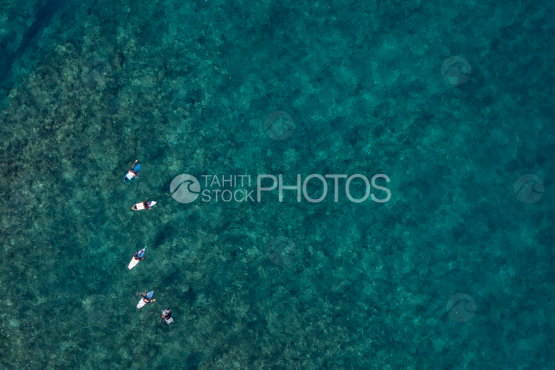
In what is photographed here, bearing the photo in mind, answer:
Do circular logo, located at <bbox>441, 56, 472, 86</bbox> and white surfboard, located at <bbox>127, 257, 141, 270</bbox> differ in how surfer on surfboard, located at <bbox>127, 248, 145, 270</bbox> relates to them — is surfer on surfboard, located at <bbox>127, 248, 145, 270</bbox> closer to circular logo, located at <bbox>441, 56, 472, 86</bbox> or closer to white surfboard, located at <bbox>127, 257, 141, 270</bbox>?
white surfboard, located at <bbox>127, 257, 141, 270</bbox>

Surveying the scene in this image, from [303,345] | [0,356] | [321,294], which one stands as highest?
[0,356]

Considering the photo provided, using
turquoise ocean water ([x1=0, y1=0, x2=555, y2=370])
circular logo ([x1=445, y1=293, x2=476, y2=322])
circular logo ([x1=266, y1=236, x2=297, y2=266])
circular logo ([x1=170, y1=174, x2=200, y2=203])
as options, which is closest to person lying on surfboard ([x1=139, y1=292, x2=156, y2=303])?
turquoise ocean water ([x1=0, y1=0, x2=555, y2=370])

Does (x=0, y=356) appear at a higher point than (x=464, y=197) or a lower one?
higher

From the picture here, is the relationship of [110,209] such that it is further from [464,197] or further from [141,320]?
[464,197]

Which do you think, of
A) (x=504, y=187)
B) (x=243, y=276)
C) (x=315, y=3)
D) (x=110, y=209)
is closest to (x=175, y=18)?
(x=315, y=3)

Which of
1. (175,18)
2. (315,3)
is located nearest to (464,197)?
(315,3)

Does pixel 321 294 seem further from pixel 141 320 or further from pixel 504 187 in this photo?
pixel 504 187
